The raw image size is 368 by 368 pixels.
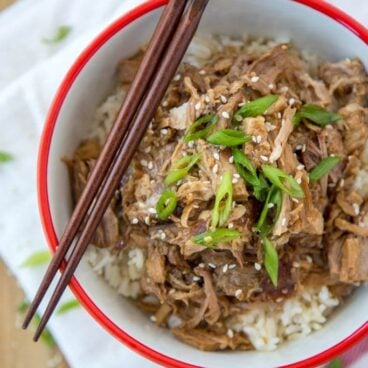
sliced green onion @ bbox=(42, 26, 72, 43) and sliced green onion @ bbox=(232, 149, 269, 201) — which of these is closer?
sliced green onion @ bbox=(232, 149, 269, 201)

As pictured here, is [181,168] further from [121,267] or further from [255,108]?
[121,267]

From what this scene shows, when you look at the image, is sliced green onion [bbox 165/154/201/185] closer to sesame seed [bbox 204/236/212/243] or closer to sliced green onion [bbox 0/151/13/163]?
sesame seed [bbox 204/236/212/243]

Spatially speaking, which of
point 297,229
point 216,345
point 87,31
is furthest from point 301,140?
point 87,31

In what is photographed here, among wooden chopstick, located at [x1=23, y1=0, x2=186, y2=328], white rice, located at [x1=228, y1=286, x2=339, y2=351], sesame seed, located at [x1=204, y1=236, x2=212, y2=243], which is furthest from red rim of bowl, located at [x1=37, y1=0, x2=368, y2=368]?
sesame seed, located at [x1=204, y1=236, x2=212, y2=243]

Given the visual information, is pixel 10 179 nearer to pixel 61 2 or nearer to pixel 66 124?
pixel 66 124

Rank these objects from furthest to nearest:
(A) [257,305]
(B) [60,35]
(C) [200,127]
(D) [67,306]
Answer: (B) [60,35] → (D) [67,306] → (A) [257,305] → (C) [200,127]

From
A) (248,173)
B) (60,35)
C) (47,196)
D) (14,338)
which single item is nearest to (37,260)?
(14,338)
